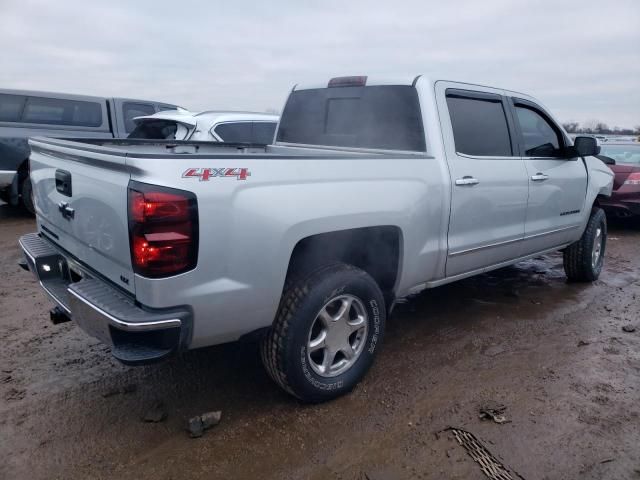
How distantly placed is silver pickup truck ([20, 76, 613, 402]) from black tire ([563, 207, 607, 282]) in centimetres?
84

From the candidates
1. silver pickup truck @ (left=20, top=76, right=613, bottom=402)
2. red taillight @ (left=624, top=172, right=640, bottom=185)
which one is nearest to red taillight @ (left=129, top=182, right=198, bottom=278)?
silver pickup truck @ (left=20, top=76, right=613, bottom=402)

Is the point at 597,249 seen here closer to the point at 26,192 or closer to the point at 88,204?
the point at 88,204

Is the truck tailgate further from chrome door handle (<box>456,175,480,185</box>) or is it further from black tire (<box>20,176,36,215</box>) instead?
black tire (<box>20,176,36,215</box>)

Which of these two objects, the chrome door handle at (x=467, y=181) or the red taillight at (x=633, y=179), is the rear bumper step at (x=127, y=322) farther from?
the red taillight at (x=633, y=179)

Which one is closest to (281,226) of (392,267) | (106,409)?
(392,267)

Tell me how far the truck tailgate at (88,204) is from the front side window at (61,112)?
634 cm

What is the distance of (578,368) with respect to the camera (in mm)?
3533

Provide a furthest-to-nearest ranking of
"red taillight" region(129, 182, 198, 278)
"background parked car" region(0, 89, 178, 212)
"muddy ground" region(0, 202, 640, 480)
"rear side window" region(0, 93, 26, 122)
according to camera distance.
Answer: "rear side window" region(0, 93, 26, 122) < "background parked car" region(0, 89, 178, 212) < "muddy ground" region(0, 202, 640, 480) < "red taillight" region(129, 182, 198, 278)

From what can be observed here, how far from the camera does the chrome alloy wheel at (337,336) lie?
2.94m

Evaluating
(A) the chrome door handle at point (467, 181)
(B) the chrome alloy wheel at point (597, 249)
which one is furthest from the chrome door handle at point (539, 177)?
(B) the chrome alloy wheel at point (597, 249)

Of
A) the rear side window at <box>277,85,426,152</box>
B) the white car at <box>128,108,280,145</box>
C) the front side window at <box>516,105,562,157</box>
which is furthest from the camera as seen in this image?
the white car at <box>128,108,280,145</box>

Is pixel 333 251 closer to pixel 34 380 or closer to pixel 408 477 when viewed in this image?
pixel 408 477

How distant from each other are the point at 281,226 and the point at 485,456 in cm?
152

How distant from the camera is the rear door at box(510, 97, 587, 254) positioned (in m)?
4.29
